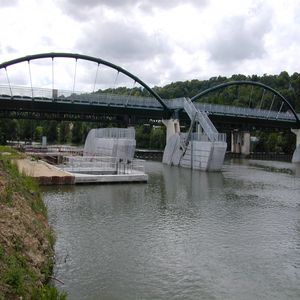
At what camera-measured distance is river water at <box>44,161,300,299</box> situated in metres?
12.8

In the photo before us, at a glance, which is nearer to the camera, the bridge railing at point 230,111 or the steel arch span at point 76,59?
the steel arch span at point 76,59

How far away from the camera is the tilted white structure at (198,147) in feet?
171

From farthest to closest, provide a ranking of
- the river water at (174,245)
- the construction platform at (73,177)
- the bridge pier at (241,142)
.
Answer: the bridge pier at (241,142) → the construction platform at (73,177) → the river water at (174,245)

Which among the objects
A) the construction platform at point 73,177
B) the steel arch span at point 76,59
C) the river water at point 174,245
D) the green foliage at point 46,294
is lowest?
the river water at point 174,245

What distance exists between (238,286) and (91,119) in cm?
6500

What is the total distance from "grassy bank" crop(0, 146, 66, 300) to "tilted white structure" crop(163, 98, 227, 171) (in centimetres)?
3684

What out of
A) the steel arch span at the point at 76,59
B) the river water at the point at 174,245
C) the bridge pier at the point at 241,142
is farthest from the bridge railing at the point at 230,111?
the river water at the point at 174,245

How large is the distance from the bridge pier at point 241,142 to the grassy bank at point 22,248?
87.3 meters

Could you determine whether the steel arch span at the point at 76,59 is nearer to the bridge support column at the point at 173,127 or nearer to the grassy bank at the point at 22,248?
the bridge support column at the point at 173,127

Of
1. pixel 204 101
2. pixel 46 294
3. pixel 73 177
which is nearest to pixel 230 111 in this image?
pixel 204 101

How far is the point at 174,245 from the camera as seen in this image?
673 inches

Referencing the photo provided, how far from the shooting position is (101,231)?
18906 mm

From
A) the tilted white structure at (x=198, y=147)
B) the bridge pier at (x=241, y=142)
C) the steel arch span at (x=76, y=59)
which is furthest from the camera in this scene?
the bridge pier at (x=241, y=142)

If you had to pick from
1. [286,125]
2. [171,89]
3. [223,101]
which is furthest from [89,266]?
[171,89]
